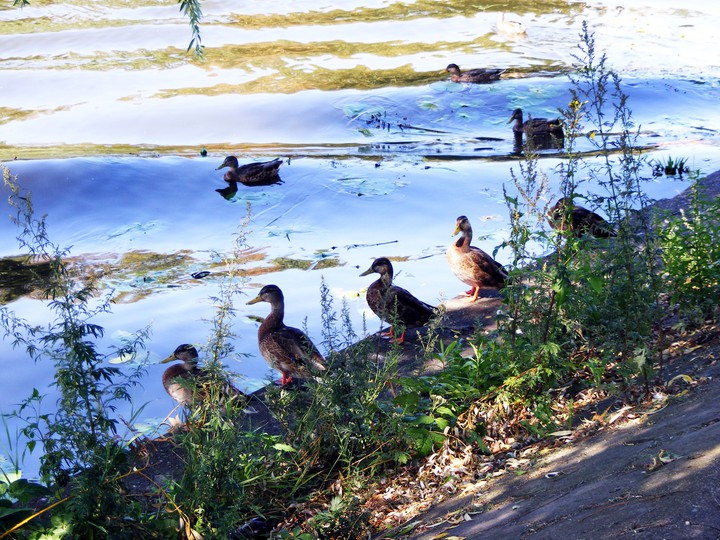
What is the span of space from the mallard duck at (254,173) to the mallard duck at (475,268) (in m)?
4.67

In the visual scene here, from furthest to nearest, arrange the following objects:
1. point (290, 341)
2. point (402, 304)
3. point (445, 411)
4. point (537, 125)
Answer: point (537, 125)
point (402, 304)
point (290, 341)
point (445, 411)

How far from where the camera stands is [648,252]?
5.36 meters

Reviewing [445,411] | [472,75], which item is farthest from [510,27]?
[445,411]

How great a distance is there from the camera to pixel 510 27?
2286 centimetres

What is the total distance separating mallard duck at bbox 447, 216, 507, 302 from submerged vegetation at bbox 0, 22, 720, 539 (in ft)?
10.0

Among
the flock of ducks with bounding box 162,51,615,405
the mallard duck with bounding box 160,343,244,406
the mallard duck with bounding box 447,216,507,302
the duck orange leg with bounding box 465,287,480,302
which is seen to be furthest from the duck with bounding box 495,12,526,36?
the mallard duck with bounding box 160,343,244,406

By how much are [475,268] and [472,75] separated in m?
9.98

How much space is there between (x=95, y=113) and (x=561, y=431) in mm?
13982

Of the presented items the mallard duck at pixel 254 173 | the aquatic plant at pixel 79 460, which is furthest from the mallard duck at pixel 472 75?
the aquatic plant at pixel 79 460

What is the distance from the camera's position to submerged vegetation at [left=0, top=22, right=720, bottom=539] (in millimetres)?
4668

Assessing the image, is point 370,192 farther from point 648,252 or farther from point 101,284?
point 648,252

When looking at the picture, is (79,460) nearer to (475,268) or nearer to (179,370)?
(179,370)

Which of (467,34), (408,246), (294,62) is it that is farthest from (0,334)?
(467,34)

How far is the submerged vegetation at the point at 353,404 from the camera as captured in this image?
15.3 feet
